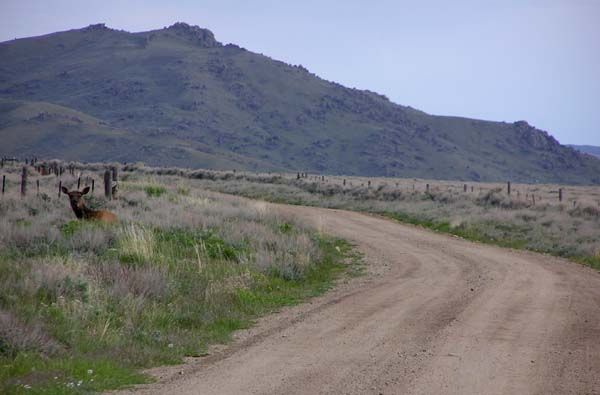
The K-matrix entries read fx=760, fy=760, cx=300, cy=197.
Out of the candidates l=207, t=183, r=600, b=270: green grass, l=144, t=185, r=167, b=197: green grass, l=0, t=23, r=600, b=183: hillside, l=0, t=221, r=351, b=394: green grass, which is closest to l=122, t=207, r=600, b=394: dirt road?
l=0, t=221, r=351, b=394: green grass

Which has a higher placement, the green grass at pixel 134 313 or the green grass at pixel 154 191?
the green grass at pixel 154 191

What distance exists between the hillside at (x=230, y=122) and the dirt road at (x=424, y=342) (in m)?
87.7

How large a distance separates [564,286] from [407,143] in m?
120

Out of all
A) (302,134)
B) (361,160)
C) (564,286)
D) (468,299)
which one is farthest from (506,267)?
(302,134)

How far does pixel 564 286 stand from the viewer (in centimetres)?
1636

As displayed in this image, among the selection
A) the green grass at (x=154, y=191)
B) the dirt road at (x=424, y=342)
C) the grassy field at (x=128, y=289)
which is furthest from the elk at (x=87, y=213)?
the green grass at (x=154, y=191)

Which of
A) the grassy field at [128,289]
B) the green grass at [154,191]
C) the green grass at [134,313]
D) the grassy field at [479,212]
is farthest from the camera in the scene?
the green grass at [154,191]

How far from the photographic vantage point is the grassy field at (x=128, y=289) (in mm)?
8695

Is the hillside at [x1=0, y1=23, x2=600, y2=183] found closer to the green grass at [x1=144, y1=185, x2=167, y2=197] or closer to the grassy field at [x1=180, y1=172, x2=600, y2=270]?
the grassy field at [x1=180, y1=172, x2=600, y2=270]

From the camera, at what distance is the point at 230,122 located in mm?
130750

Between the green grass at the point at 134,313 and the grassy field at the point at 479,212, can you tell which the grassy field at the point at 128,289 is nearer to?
the green grass at the point at 134,313

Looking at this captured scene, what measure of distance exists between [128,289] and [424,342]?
15.2 ft

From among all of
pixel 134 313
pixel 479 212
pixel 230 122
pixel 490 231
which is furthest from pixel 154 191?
pixel 230 122

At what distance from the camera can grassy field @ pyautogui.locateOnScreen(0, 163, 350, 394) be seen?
870 centimetres
